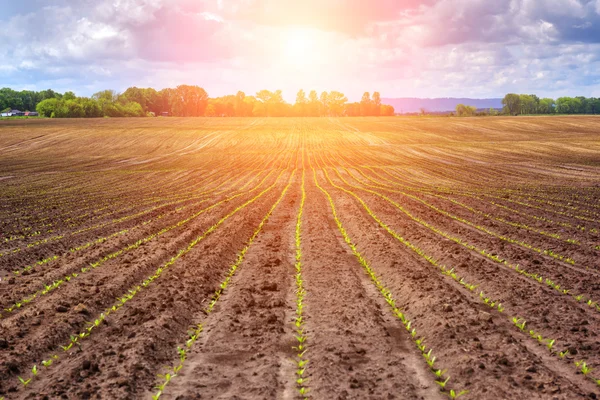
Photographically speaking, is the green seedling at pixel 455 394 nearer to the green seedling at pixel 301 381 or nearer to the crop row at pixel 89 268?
the green seedling at pixel 301 381

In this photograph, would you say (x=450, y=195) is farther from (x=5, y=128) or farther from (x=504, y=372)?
(x=5, y=128)

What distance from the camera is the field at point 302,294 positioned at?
6461 millimetres

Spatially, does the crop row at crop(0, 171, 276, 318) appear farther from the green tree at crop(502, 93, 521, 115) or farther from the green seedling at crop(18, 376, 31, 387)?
the green tree at crop(502, 93, 521, 115)

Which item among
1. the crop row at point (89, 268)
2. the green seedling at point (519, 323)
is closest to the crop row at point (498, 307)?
the green seedling at point (519, 323)

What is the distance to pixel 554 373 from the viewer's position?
645 cm

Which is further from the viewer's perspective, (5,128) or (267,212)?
(5,128)

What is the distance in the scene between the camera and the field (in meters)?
6.46

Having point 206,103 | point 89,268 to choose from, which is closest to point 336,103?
point 206,103

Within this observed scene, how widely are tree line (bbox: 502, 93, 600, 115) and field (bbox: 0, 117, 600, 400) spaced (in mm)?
145548

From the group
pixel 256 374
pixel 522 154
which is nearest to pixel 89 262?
pixel 256 374

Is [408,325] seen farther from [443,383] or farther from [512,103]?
[512,103]

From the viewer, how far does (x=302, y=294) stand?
972 cm

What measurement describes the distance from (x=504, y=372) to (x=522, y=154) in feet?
150

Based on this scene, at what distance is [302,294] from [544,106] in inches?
7020
